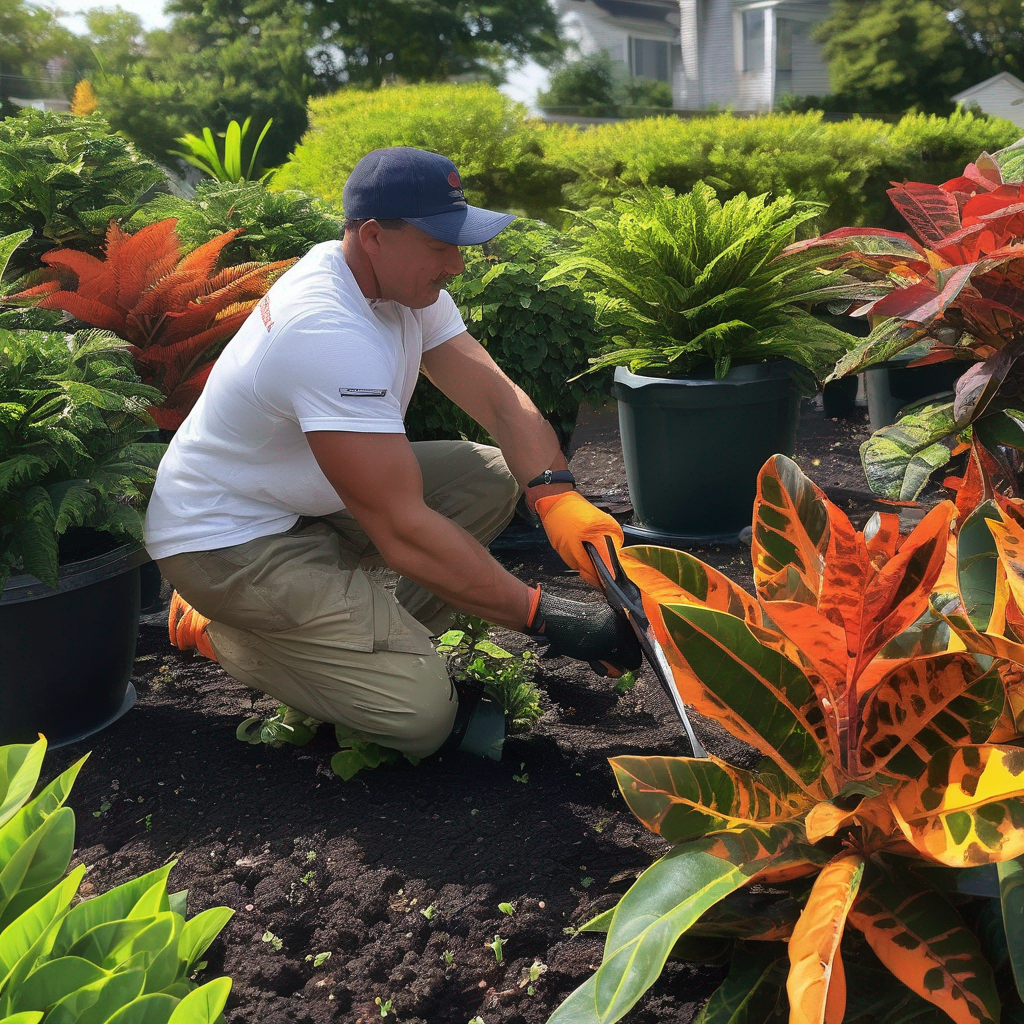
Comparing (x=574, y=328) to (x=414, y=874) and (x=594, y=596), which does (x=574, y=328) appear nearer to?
(x=594, y=596)

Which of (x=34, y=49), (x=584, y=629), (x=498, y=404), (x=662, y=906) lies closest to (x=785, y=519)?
(x=662, y=906)

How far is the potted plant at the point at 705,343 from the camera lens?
375cm

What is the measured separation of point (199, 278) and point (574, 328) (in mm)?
1477

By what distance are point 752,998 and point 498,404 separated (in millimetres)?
1836

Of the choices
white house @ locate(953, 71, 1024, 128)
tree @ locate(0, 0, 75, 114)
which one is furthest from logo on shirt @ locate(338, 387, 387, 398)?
tree @ locate(0, 0, 75, 114)

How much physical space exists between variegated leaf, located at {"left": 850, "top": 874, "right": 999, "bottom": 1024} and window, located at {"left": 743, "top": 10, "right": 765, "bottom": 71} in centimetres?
2946

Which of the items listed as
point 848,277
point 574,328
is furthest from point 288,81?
point 848,277

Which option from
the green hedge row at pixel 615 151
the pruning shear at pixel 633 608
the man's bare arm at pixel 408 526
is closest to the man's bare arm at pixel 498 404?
the pruning shear at pixel 633 608

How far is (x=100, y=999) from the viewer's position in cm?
108

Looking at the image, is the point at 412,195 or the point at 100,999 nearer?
the point at 100,999

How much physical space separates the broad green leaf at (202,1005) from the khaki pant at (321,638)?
4.21 feet

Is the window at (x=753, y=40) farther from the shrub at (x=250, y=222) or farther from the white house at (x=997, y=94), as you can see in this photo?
the shrub at (x=250, y=222)

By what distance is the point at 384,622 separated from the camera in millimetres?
2496

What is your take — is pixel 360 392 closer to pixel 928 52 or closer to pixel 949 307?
pixel 949 307
